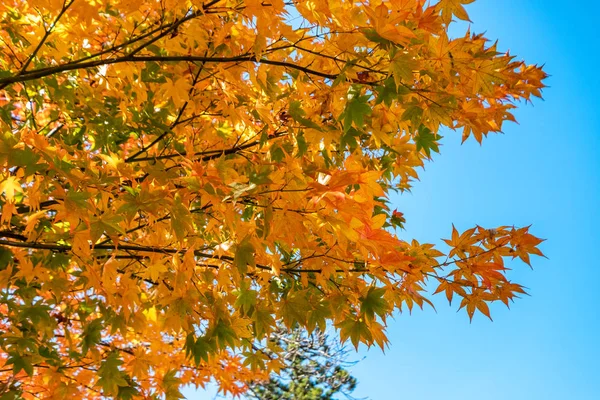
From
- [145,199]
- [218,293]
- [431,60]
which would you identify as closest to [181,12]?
[145,199]

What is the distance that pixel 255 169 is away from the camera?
2.42 meters

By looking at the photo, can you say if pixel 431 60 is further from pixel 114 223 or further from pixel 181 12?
pixel 114 223

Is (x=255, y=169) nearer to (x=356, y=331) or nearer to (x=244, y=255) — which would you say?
(x=244, y=255)

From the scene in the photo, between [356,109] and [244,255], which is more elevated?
[356,109]

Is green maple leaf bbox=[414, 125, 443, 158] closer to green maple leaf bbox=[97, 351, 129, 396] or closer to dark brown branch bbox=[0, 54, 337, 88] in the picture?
dark brown branch bbox=[0, 54, 337, 88]

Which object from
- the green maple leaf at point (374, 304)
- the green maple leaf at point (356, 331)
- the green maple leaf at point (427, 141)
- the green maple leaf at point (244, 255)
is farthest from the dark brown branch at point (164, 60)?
the green maple leaf at point (356, 331)

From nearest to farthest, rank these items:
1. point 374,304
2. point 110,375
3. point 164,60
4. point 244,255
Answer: point 244,255
point 164,60
point 374,304
point 110,375

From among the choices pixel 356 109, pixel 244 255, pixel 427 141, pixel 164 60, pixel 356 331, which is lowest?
pixel 356 331

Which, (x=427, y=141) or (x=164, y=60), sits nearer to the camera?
(x=164, y=60)

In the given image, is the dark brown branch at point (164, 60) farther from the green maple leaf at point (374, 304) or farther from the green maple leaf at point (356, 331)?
the green maple leaf at point (356, 331)

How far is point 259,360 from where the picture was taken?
353 centimetres

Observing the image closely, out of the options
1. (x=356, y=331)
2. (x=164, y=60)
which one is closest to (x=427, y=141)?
(x=356, y=331)

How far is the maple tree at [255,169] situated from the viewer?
6.64ft

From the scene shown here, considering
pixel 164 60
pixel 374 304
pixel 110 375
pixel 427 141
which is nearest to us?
pixel 164 60
